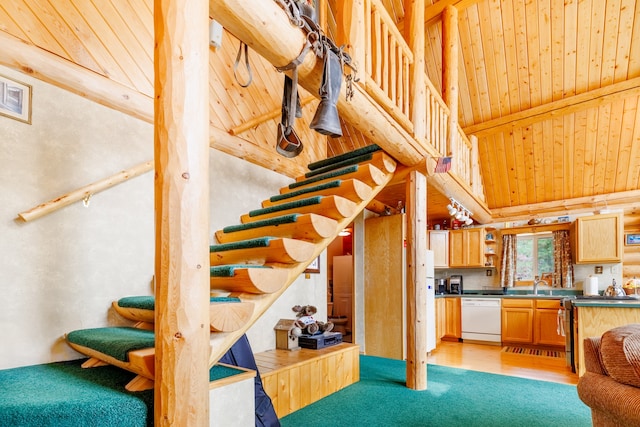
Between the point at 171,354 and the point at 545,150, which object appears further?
the point at 545,150

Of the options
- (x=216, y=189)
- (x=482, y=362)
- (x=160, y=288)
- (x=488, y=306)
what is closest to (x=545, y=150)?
(x=488, y=306)

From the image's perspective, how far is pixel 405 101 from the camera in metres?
3.51

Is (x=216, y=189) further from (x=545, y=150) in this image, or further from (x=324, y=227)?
(x=545, y=150)

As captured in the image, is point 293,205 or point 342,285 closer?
point 293,205

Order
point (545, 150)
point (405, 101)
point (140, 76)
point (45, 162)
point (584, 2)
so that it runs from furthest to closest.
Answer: point (545, 150)
point (584, 2)
point (405, 101)
point (140, 76)
point (45, 162)

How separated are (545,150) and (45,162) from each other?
22.1 feet

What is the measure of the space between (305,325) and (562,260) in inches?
205

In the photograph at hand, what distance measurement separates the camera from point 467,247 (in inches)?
279

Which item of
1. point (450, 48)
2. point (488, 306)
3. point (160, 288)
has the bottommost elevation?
point (488, 306)

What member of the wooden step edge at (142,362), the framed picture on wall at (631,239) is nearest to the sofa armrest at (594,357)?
the wooden step edge at (142,362)

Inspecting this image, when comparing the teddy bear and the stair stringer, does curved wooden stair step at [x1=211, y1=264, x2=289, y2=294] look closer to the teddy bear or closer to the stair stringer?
the stair stringer

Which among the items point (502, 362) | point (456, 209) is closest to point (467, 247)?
point (456, 209)

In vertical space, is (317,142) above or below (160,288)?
above

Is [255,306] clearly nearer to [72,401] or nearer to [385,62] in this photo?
[72,401]
